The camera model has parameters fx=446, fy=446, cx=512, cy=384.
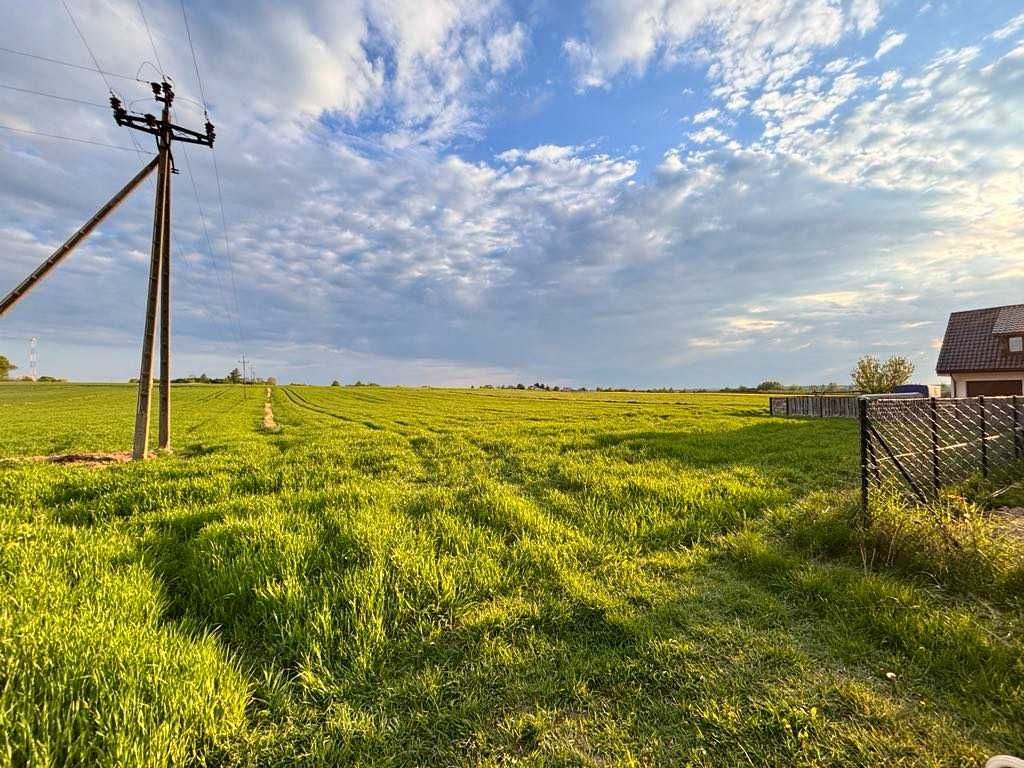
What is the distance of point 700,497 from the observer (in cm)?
716

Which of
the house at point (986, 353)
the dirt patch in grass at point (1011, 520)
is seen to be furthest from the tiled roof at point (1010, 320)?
the dirt patch in grass at point (1011, 520)

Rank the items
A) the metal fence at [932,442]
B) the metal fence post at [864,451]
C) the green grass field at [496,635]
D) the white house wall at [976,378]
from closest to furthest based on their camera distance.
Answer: the green grass field at [496,635]
the metal fence post at [864,451]
the metal fence at [932,442]
the white house wall at [976,378]

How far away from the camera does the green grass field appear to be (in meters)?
2.52

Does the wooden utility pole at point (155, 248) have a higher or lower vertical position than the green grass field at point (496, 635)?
higher

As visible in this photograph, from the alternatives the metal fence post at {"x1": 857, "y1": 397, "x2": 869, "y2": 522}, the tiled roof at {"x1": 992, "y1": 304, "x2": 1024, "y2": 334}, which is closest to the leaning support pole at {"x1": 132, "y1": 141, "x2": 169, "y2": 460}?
the metal fence post at {"x1": 857, "y1": 397, "x2": 869, "y2": 522}

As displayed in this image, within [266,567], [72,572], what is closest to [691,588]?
[266,567]

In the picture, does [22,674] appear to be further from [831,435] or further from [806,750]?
[831,435]

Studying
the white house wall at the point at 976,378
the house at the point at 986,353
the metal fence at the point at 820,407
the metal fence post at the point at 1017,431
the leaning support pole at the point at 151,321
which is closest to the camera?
the metal fence post at the point at 1017,431

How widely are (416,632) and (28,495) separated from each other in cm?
848

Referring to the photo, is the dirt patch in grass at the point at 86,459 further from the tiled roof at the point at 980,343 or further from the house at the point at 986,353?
the tiled roof at the point at 980,343

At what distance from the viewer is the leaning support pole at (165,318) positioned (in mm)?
13374

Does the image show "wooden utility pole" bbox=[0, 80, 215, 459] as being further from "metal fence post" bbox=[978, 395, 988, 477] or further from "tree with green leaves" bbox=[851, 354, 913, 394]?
"tree with green leaves" bbox=[851, 354, 913, 394]

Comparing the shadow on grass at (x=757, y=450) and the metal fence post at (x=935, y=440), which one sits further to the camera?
A: the shadow on grass at (x=757, y=450)

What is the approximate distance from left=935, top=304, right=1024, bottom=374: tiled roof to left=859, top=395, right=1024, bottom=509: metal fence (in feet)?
78.4
